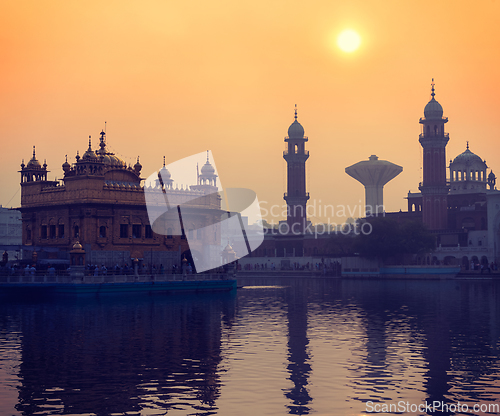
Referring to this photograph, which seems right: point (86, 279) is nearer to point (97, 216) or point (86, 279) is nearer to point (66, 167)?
point (97, 216)

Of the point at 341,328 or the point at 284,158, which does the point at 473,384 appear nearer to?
the point at 341,328

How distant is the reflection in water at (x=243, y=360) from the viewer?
1368cm

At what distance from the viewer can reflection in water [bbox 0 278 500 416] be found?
13.7 meters

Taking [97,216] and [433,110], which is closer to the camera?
[97,216]

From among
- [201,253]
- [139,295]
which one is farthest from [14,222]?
[139,295]

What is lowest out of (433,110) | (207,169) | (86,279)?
(86,279)

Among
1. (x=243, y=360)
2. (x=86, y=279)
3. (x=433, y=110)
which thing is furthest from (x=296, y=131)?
Answer: (x=243, y=360)

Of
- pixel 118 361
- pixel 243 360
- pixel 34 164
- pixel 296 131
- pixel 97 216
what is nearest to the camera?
pixel 118 361

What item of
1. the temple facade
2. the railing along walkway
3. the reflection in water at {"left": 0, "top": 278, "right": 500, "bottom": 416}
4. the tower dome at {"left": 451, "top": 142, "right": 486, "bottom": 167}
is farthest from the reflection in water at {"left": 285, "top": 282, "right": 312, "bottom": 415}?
the tower dome at {"left": 451, "top": 142, "right": 486, "bottom": 167}

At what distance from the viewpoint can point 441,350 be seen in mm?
19844

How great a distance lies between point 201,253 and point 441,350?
4251 centimetres

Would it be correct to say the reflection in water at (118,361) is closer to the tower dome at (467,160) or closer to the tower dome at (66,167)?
the tower dome at (66,167)

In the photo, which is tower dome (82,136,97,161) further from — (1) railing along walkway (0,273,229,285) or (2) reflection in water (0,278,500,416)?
(2) reflection in water (0,278,500,416)

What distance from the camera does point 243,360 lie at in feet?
Result: 60.4
